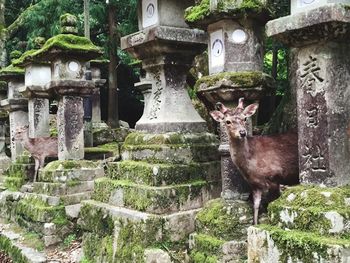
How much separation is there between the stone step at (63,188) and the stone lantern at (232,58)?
13.0 feet

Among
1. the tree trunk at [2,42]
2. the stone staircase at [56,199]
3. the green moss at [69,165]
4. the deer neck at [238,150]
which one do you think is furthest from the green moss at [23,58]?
the deer neck at [238,150]

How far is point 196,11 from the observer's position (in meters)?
5.43

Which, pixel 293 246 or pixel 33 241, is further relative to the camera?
pixel 33 241

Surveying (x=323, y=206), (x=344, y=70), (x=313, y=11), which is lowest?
(x=323, y=206)

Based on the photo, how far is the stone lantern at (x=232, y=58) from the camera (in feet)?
16.6

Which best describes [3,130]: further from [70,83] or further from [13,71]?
[70,83]

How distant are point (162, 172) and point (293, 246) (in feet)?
7.76

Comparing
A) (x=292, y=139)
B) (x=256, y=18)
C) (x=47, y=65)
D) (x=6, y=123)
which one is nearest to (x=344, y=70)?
(x=292, y=139)

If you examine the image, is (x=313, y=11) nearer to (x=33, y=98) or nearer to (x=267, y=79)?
(x=267, y=79)

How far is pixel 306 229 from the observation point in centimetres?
390

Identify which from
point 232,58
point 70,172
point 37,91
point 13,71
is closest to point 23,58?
point 37,91

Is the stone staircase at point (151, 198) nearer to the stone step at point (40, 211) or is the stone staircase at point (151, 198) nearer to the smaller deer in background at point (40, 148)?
the stone step at point (40, 211)

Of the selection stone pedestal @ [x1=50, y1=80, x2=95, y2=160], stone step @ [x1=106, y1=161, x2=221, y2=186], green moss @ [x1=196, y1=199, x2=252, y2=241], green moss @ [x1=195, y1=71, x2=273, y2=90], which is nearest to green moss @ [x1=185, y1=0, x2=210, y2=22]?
green moss @ [x1=195, y1=71, x2=273, y2=90]

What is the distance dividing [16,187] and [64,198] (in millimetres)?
2581
